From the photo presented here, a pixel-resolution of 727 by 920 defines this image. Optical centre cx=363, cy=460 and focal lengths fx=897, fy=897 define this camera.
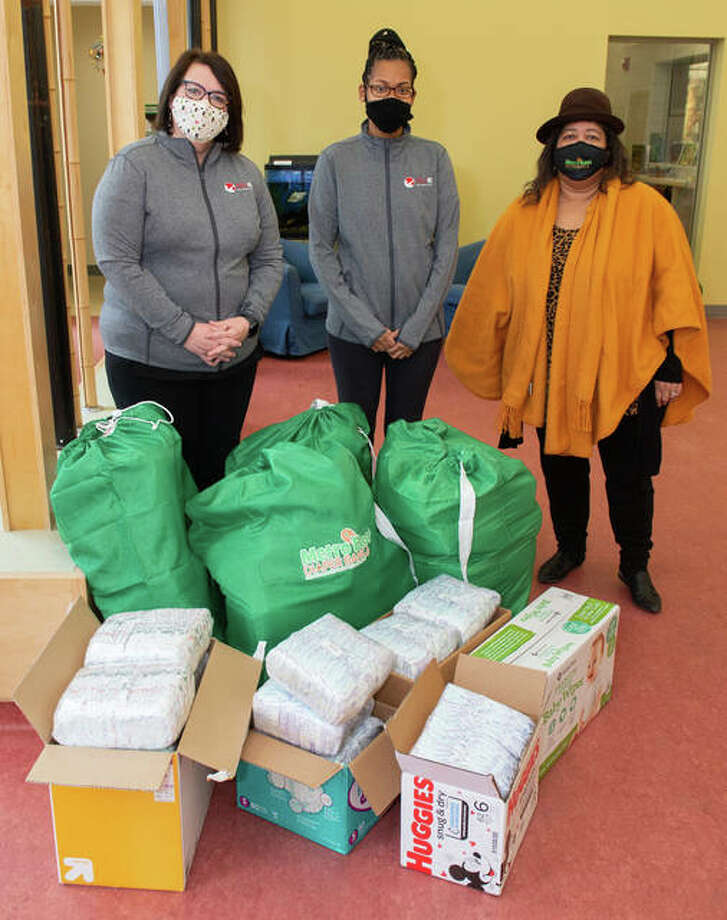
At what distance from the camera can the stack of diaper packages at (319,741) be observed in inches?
69.2

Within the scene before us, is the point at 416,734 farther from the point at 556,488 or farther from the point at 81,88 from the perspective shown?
the point at 81,88

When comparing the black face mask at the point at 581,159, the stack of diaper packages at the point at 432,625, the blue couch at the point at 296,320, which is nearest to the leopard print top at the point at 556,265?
the black face mask at the point at 581,159

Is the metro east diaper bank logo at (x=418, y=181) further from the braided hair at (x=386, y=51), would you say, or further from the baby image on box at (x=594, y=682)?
the baby image on box at (x=594, y=682)

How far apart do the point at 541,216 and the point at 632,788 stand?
1.48 meters

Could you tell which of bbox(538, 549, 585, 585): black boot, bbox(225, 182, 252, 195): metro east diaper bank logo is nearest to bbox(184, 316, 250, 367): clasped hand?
bbox(225, 182, 252, 195): metro east diaper bank logo

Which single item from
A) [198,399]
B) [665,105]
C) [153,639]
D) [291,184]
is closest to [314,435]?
[198,399]

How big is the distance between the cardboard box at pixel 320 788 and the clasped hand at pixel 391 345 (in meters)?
1.28

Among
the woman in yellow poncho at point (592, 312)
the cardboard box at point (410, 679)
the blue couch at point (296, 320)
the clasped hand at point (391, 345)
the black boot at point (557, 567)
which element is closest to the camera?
the cardboard box at point (410, 679)

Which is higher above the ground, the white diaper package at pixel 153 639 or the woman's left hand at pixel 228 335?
the woman's left hand at pixel 228 335

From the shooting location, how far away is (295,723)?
70.8 inches

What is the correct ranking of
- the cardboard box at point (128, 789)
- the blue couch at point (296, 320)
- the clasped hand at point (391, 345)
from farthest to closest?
the blue couch at point (296, 320), the clasped hand at point (391, 345), the cardboard box at point (128, 789)

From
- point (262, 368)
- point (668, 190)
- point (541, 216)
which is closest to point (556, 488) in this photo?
point (541, 216)

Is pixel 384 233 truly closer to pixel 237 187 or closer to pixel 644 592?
pixel 237 187

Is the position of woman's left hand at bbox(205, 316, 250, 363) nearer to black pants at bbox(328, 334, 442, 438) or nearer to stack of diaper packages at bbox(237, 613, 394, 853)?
black pants at bbox(328, 334, 442, 438)
